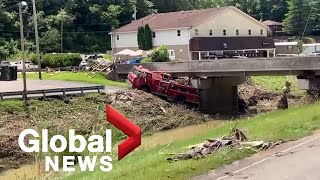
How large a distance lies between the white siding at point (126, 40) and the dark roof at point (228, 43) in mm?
10101

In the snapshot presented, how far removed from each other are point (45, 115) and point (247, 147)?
63.8ft

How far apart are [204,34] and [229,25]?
4535 mm

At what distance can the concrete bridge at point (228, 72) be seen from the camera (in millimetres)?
35844

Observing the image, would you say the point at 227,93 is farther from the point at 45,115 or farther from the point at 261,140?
the point at 261,140

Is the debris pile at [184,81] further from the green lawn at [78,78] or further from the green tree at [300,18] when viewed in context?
the green tree at [300,18]

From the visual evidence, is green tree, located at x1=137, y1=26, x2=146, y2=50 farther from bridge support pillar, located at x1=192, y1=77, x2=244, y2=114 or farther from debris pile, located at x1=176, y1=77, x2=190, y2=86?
bridge support pillar, located at x1=192, y1=77, x2=244, y2=114

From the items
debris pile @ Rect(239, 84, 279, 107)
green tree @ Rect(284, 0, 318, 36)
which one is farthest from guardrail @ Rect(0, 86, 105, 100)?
green tree @ Rect(284, 0, 318, 36)

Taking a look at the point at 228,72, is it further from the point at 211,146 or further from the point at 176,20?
the point at 176,20

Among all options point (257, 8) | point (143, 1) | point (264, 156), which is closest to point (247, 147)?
point (264, 156)

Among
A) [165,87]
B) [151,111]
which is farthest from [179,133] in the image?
[165,87]

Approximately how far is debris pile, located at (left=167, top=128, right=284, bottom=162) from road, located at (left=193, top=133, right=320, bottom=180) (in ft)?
1.40

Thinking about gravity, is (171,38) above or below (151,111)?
above

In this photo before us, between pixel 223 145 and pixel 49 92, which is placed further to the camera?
pixel 49 92

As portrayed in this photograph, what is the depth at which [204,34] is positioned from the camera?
65125 mm
